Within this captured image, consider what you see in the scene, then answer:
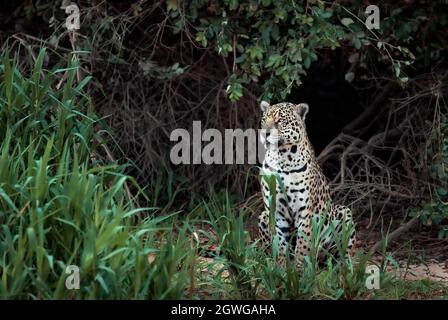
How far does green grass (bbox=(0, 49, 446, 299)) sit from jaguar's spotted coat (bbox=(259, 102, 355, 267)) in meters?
0.61

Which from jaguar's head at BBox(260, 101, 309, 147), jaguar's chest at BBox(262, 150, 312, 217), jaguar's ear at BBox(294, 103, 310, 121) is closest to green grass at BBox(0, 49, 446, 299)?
jaguar's chest at BBox(262, 150, 312, 217)

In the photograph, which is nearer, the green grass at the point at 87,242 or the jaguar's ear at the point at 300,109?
the green grass at the point at 87,242

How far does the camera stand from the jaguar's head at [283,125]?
21.7 ft

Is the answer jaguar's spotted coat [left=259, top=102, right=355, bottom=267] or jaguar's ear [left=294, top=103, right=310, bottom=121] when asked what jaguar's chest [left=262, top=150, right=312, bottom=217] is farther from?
jaguar's ear [left=294, top=103, right=310, bottom=121]

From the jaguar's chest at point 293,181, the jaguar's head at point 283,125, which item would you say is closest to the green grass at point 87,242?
the jaguar's chest at point 293,181

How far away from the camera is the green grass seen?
4.89 metres

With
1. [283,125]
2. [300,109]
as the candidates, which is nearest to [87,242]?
[283,125]

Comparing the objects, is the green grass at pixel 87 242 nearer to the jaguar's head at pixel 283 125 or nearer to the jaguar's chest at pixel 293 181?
the jaguar's chest at pixel 293 181

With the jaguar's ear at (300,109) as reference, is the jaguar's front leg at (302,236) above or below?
below

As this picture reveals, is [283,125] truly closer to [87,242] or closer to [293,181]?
[293,181]

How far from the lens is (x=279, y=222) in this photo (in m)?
6.88

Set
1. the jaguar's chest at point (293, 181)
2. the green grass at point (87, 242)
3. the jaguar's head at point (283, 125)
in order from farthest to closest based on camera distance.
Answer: the jaguar's chest at point (293, 181), the jaguar's head at point (283, 125), the green grass at point (87, 242)
